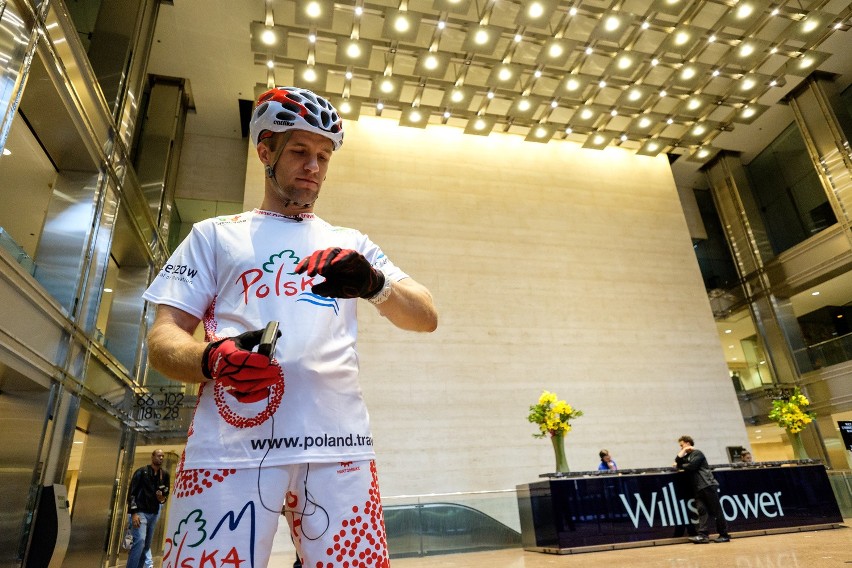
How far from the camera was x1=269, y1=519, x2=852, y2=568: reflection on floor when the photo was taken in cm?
463

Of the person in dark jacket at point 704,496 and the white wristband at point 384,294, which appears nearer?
the white wristband at point 384,294

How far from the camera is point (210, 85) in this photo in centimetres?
1405

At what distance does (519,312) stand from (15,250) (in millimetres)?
10519

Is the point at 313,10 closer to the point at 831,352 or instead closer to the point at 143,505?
the point at 143,505

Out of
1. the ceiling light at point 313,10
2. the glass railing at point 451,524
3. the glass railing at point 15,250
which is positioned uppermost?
the ceiling light at point 313,10

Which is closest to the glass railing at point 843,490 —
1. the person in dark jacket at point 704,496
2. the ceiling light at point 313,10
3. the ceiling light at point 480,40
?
the person in dark jacket at point 704,496

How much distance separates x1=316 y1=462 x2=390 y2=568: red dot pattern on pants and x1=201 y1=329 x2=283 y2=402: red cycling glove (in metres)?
0.28

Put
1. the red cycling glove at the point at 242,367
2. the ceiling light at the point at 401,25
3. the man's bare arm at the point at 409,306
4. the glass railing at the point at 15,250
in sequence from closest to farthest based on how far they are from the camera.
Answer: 1. the red cycling glove at the point at 242,367
2. the man's bare arm at the point at 409,306
3. the glass railing at the point at 15,250
4. the ceiling light at the point at 401,25

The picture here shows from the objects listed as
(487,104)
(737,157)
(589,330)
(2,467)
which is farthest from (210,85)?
(737,157)


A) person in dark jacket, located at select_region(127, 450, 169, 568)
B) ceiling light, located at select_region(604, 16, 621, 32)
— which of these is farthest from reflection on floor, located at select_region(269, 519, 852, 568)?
ceiling light, located at select_region(604, 16, 621, 32)

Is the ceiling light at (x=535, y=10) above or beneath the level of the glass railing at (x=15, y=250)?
above

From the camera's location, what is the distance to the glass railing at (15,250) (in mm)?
5797

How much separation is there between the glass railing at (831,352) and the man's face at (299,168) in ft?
60.7

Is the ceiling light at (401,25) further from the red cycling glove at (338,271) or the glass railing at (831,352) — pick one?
the glass railing at (831,352)
